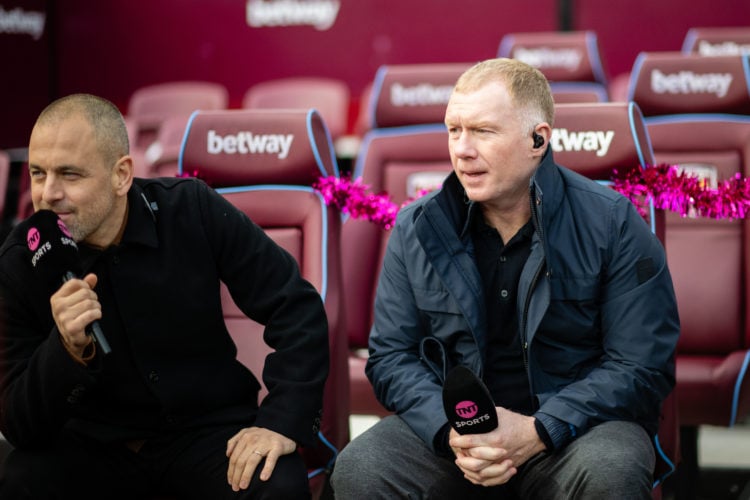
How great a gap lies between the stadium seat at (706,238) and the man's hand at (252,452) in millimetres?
1219

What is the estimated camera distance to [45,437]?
1777 mm

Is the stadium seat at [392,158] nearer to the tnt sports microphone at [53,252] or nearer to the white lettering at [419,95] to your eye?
the white lettering at [419,95]

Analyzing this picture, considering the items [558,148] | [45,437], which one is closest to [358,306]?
[558,148]

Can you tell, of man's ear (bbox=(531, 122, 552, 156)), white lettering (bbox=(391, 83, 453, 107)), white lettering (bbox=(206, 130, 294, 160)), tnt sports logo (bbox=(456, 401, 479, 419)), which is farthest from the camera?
white lettering (bbox=(391, 83, 453, 107))

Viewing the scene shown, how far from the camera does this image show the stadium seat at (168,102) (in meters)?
6.02

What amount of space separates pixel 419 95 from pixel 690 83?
82 cm

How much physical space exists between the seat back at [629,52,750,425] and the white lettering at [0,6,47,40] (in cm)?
528

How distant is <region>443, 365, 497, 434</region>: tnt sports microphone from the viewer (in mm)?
1628

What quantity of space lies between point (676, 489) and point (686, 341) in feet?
1.30

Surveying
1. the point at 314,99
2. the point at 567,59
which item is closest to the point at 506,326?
the point at 567,59

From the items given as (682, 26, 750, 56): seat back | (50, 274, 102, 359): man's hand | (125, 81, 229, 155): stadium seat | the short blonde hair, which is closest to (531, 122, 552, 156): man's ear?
the short blonde hair

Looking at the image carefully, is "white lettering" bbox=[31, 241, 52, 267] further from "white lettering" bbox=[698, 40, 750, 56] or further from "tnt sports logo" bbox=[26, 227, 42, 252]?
"white lettering" bbox=[698, 40, 750, 56]

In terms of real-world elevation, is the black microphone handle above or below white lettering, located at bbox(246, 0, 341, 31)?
below

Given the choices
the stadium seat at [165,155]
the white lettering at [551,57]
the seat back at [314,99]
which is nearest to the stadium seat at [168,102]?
the seat back at [314,99]
